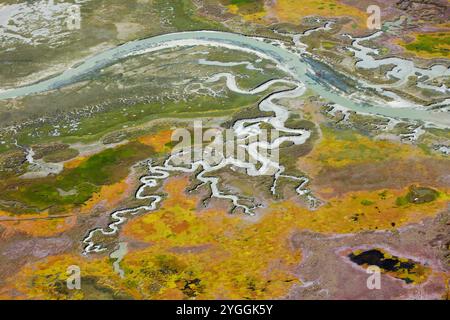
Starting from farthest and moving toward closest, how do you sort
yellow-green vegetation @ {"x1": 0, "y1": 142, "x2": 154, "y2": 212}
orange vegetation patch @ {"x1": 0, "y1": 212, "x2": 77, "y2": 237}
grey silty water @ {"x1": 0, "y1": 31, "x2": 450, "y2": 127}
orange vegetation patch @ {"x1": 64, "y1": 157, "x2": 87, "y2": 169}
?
1. grey silty water @ {"x1": 0, "y1": 31, "x2": 450, "y2": 127}
2. orange vegetation patch @ {"x1": 64, "y1": 157, "x2": 87, "y2": 169}
3. yellow-green vegetation @ {"x1": 0, "y1": 142, "x2": 154, "y2": 212}
4. orange vegetation patch @ {"x1": 0, "y1": 212, "x2": 77, "y2": 237}

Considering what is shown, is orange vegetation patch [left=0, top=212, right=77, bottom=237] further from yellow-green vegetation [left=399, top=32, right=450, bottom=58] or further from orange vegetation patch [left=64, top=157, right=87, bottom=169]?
yellow-green vegetation [left=399, top=32, right=450, bottom=58]

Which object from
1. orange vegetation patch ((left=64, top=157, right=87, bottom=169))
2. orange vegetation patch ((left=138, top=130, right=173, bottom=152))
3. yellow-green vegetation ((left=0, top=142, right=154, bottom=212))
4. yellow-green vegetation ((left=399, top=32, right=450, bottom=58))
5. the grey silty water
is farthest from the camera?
yellow-green vegetation ((left=399, top=32, right=450, bottom=58))

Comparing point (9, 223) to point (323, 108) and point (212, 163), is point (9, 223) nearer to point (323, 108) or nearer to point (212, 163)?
point (212, 163)

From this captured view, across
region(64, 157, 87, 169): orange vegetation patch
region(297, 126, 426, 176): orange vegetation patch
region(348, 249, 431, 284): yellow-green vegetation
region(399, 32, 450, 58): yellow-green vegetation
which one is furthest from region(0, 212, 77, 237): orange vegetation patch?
region(399, 32, 450, 58): yellow-green vegetation

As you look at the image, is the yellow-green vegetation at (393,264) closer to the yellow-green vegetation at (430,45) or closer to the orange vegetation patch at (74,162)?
the orange vegetation patch at (74,162)

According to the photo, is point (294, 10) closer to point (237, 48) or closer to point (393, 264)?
point (237, 48)

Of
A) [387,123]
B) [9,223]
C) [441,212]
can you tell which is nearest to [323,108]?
[387,123]
